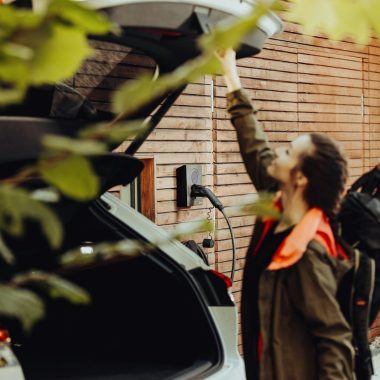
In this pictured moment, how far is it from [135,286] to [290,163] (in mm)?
1904

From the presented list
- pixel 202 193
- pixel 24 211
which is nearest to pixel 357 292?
pixel 24 211

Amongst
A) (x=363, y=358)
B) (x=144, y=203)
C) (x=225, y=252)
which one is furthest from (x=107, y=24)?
(x=225, y=252)

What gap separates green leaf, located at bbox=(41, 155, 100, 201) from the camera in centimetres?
60

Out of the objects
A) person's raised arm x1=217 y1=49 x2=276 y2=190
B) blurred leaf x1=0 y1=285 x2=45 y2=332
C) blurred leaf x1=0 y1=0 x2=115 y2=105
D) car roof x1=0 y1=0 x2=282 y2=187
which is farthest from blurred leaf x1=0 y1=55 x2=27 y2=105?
person's raised arm x1=217 y1=49 x2=276 y2=190

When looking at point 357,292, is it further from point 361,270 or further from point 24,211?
point 24,211

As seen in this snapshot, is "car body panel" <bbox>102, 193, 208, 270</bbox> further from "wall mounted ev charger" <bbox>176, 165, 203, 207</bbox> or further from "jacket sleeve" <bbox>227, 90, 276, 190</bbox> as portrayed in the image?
"wall mounted ev charger" <bbox>176, 165, 203, 207</bbox>

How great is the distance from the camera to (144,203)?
22.9ft

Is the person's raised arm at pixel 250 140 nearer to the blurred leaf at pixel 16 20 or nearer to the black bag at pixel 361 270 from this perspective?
the black bag at pixel 361 270

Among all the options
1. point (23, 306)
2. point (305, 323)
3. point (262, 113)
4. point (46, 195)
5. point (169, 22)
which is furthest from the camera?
point (262, 113)

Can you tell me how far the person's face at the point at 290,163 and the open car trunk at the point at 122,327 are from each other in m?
1.07

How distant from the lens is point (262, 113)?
7.99 metres

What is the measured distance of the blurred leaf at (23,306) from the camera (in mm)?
686

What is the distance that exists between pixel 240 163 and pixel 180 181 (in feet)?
2.86

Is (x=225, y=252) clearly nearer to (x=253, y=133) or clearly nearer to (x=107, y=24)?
(x=253, y=133)
